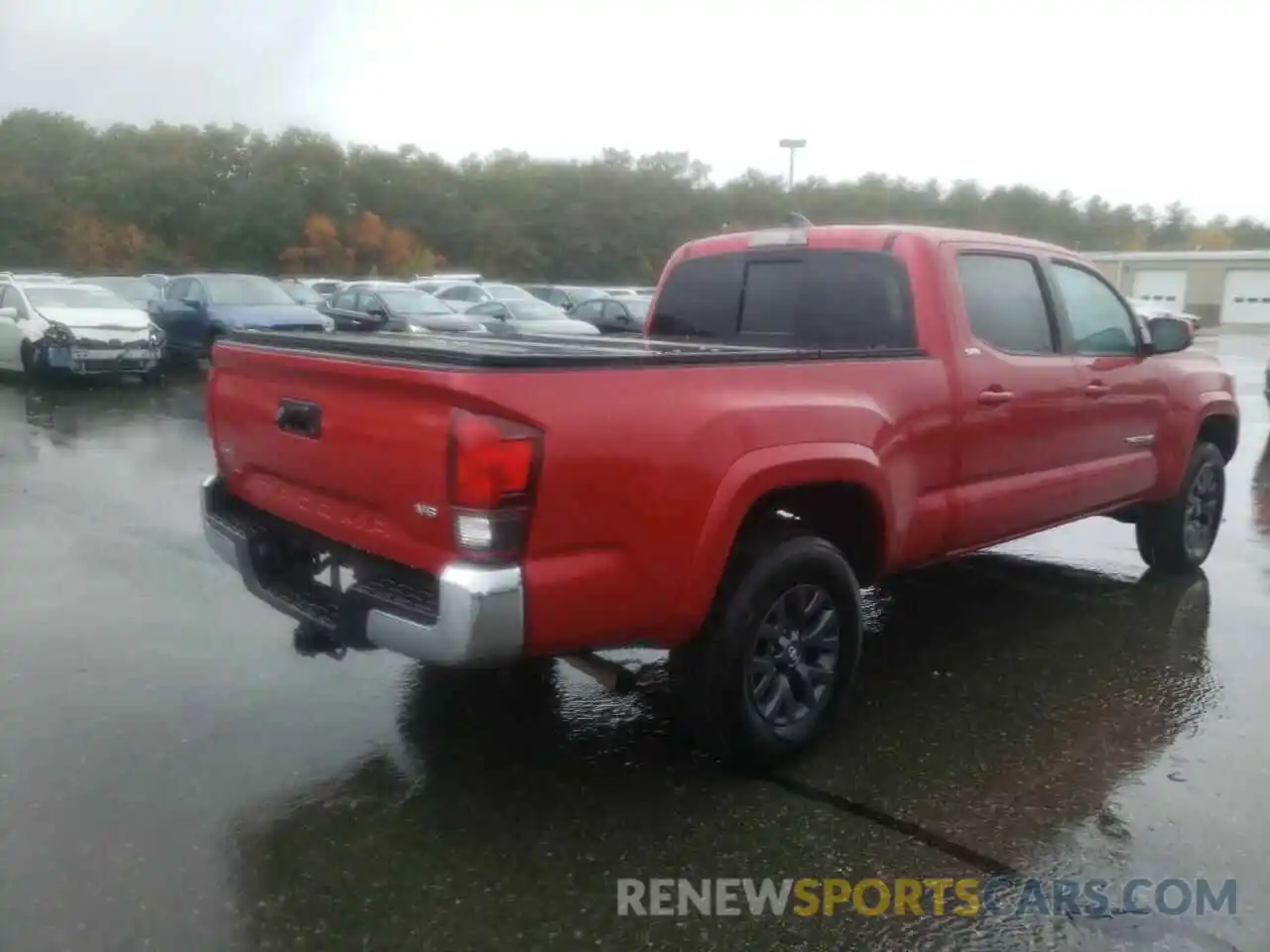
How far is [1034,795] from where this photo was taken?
386 centimetres

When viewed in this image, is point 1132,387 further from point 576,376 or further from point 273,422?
point 273,422

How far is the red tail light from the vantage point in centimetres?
309

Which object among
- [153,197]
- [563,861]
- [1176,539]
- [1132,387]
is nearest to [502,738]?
[563,861]

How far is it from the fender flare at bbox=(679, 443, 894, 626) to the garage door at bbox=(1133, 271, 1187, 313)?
183 feet

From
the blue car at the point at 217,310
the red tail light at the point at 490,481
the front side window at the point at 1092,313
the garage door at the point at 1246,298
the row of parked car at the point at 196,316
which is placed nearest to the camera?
the red tail light at the point at 490,481

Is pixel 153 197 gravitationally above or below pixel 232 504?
above

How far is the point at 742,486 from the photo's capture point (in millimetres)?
3617

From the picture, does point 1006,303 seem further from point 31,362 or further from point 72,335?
point 31,362

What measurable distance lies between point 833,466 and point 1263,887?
1820 mm

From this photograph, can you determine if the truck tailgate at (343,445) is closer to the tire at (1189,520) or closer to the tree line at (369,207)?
the tire at (1189,520)

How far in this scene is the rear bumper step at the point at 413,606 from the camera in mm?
3115

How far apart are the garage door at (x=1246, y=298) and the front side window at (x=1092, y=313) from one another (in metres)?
52.7

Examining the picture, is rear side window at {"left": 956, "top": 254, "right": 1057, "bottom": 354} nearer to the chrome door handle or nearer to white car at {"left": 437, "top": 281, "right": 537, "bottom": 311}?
the chrome door handle

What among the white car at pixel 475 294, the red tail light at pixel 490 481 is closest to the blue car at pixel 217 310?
the white car at pixel 475 294
